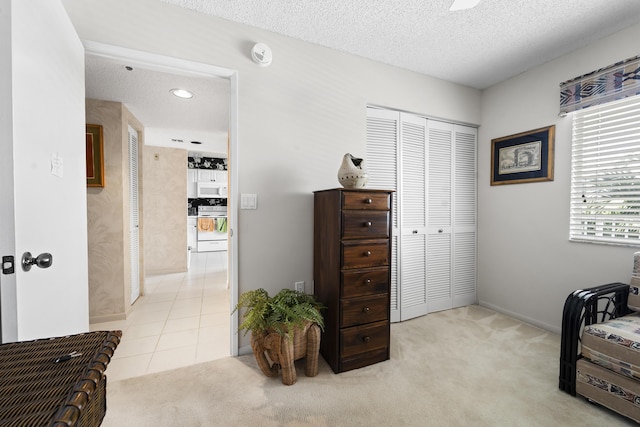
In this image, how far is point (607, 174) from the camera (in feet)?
7.25

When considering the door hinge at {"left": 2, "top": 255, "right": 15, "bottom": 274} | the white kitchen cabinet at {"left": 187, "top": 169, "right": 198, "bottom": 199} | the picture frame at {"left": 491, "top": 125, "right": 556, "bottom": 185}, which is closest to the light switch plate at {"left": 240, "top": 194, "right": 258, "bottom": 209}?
the door hinge at {"left": 2, "top": 255, "right": 15, "bottom": 274}

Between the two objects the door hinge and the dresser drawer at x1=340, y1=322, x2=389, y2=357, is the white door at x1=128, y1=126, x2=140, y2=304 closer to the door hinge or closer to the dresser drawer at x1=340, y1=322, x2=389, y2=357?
the door hinge

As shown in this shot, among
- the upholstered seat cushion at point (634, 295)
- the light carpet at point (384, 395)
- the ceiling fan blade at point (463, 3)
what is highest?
the ceiling fan blade at point (463, 3)

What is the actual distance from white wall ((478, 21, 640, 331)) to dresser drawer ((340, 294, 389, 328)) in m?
1.79

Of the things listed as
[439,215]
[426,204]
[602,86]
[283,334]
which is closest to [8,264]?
[283,334]

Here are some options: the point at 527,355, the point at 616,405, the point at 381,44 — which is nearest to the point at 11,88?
the point at 381,44

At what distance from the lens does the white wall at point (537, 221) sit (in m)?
2.25

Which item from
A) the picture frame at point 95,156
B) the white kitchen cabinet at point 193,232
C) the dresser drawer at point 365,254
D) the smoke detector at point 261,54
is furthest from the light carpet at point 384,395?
the white kitchen cabinet at point 193,232

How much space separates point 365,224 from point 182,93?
2.33 metres

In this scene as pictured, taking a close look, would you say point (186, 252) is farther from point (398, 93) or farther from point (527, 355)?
point (527, 355)

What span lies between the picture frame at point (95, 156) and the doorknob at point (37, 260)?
1979mm

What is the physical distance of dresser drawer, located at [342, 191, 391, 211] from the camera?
187 cm

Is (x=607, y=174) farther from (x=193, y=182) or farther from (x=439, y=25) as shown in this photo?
(x=193, y=182)

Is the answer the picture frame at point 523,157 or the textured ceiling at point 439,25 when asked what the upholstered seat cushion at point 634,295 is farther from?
the textured ceiling at point 439,25
